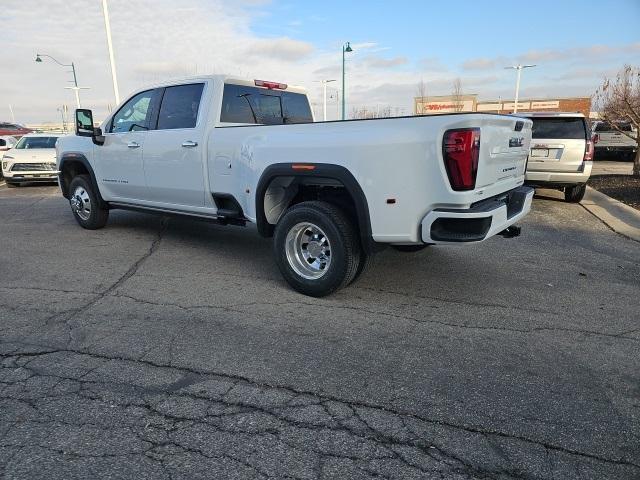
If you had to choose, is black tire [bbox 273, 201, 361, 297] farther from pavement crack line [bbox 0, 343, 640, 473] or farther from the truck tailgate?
pavement crack line [bbox 0, 343, 640, 473]

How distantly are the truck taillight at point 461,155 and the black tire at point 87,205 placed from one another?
5.61m

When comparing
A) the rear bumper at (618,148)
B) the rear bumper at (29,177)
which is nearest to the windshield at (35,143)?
the rear bumper at (29,177)

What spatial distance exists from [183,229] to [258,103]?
2751 millimetres

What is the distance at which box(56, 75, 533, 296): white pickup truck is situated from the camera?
146 inches

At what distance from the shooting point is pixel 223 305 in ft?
14.4

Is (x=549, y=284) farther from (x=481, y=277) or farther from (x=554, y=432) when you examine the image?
(x=554, y=432)

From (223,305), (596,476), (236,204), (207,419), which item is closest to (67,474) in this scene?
(207,419)

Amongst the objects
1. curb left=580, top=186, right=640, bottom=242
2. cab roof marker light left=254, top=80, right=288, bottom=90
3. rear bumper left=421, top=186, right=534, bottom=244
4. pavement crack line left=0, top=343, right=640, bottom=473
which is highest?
cab roof marker light left=254, top=80, right=288, bottom=90

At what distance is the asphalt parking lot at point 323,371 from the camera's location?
7.84 ft

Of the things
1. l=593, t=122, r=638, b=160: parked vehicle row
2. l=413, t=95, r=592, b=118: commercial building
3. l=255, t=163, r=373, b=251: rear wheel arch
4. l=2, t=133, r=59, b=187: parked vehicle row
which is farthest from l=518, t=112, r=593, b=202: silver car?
l=413, t=95, r=592, b=118: commercial building

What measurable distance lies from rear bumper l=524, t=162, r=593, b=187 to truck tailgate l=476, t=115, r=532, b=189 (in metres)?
4.87

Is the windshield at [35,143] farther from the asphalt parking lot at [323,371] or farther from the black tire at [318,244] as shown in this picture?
the black tire at [318,244]

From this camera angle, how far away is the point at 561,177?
9.18 m

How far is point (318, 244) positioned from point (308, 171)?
28.0 inches
